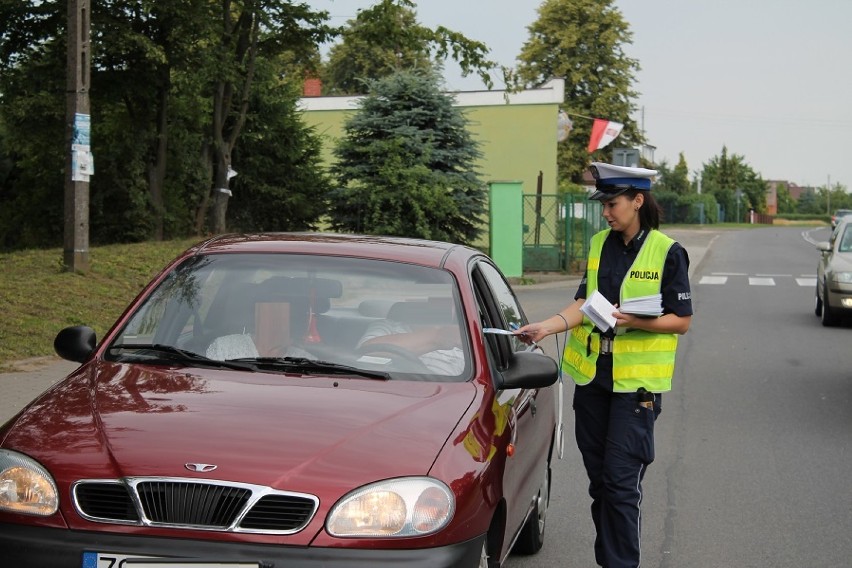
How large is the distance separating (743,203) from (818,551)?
385 feet

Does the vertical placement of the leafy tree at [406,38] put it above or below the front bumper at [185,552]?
above

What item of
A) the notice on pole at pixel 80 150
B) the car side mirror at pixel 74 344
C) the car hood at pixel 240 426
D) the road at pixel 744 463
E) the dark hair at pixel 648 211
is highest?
the notice on pole at pixel 80 150

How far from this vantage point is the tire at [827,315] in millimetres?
18594

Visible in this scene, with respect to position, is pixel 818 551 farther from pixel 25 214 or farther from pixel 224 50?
pixel 25 214

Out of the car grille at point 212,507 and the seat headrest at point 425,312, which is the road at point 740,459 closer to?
the seat headrest at point 425,312

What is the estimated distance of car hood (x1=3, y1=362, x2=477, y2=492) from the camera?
379 cm

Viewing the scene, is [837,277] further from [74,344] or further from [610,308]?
[74,344]

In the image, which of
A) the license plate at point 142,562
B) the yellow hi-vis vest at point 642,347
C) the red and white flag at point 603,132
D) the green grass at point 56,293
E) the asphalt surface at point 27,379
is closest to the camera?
the license plate at point 142,562

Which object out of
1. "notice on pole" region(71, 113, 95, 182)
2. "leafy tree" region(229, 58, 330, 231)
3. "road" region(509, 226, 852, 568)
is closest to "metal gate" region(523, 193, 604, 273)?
"leafy tree" region(229, 58, 330, 231)

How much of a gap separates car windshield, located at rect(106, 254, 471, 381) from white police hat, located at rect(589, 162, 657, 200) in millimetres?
765

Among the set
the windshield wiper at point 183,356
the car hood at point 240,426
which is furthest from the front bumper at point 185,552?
the windshield wiper at point 183,356

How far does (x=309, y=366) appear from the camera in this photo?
476 cm

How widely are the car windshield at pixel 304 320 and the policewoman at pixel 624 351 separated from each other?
52cm

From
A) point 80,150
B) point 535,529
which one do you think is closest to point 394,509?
point 535,529
